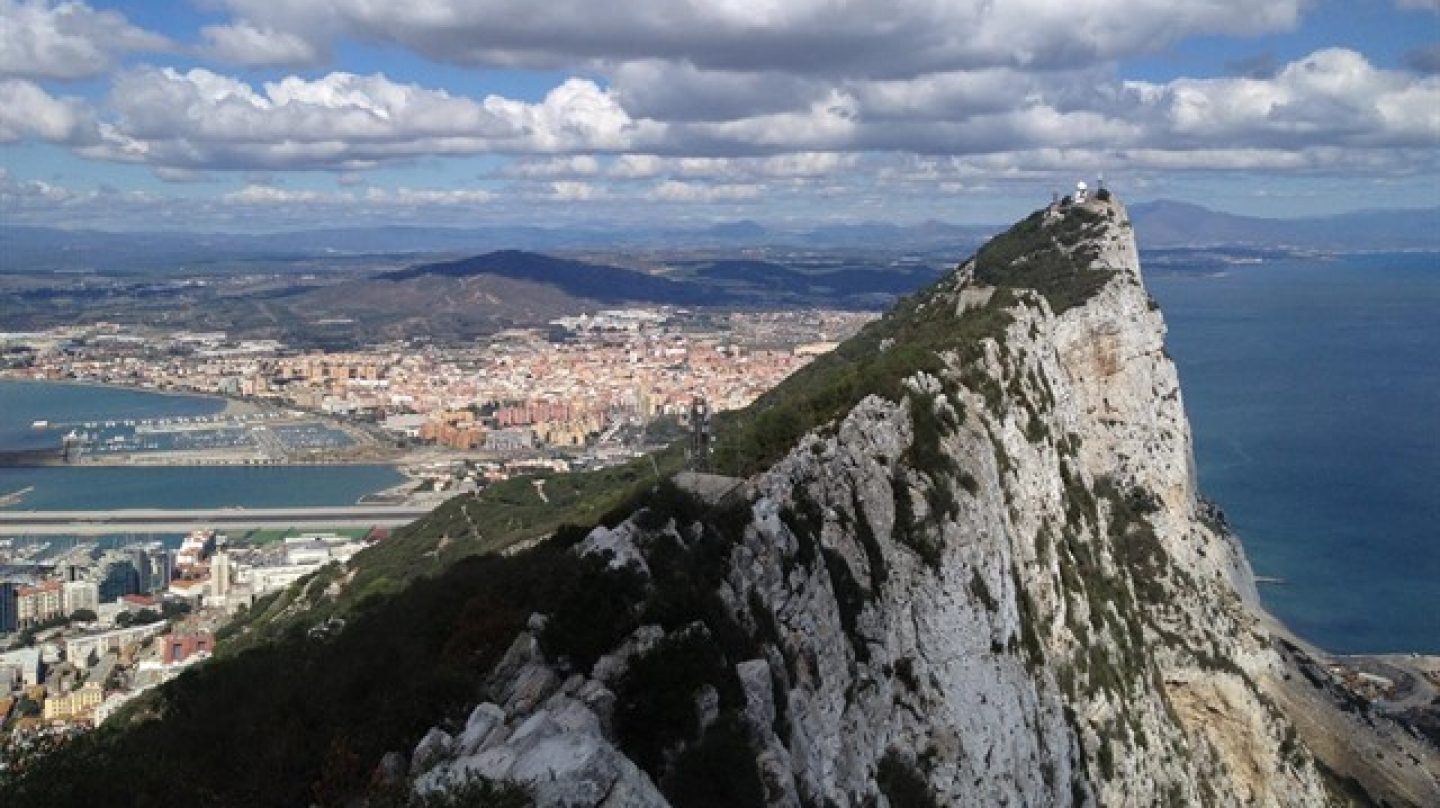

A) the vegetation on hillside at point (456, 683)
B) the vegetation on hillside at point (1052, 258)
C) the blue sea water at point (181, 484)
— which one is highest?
the vegetation on hillside at point (1052, 258)

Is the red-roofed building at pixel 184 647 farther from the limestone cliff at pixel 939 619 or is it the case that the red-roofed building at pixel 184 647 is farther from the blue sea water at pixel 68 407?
the blue sea water at pixel 68 407

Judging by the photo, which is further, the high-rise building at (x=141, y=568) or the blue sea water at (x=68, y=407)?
the blue sea water at (x=68, y=407)

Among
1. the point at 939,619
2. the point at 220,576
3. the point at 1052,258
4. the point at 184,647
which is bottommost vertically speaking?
the point at 220,576

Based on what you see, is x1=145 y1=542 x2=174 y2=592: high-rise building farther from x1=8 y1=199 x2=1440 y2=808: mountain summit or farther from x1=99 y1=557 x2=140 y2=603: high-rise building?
x1=8 y1=199 x2=1440 y2=808: mountain summit

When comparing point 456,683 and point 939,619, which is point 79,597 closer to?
point 939,619

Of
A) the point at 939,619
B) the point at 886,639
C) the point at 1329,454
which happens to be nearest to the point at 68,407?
the point at 1329,454

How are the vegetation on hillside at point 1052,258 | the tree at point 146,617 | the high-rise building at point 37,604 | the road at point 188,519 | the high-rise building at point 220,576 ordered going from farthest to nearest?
the road at point 188,519 → the high-rise building at point 220,576 → the high-rise building at point 37,604 → the tree at point 146,617 → the vegetation on hillside at point 1052,258

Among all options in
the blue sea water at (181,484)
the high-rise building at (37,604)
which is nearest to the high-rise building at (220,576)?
the high-rise building at (37,604)
